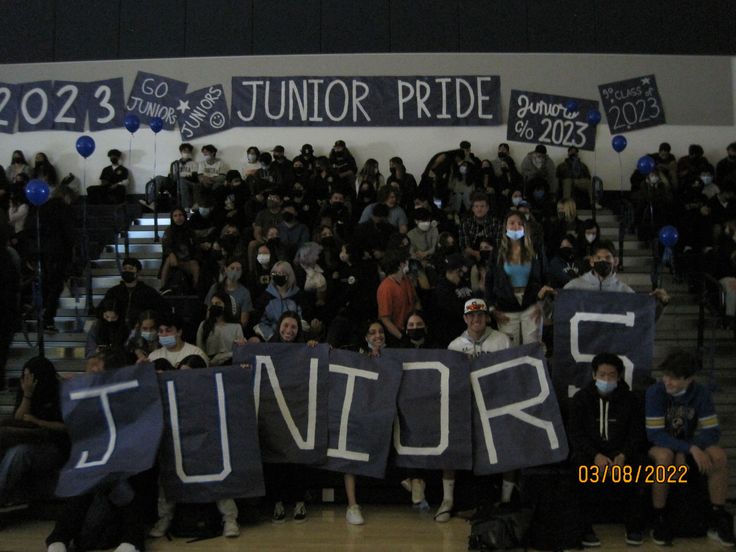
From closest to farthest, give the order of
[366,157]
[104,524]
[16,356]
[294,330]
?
1. [104,524]
2. [294,330]
3. [16,356]
4. [366,157]

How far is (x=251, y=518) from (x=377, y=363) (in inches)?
62.1

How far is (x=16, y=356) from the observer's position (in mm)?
10984

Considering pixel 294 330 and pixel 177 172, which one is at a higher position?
pixel 177 172

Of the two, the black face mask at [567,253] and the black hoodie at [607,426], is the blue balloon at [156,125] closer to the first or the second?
the black face mask at [567,253]

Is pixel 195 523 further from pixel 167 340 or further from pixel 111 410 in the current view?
pixel 167 340

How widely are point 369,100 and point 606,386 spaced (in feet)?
35.9

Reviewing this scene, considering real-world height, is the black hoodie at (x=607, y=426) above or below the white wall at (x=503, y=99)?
below

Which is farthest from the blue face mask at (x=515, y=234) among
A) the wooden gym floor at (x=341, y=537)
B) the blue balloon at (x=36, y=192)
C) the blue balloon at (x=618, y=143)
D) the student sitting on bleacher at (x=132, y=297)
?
the blue balloon at (x=618, y=143)

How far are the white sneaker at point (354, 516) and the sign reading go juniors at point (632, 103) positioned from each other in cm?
1147

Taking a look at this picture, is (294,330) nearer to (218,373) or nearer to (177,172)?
(218,373)

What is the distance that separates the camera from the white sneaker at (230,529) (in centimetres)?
712

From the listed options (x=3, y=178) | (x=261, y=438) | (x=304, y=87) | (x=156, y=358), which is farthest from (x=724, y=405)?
(x=3, y=178)

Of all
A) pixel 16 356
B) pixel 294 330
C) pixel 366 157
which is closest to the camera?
pixel 294 330
